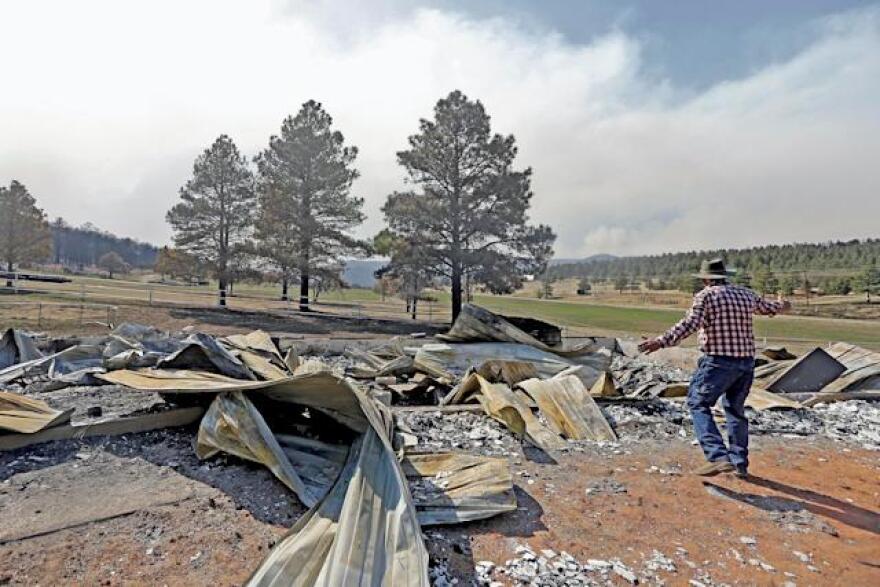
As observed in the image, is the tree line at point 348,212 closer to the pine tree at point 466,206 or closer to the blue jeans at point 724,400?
the pine tree at point 466,206

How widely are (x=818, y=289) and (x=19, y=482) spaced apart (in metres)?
77.2

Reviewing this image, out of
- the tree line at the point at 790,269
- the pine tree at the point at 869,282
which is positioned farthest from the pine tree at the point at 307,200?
the pine tree at the point at 869,282

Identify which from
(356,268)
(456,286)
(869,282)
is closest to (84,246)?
(356,268)

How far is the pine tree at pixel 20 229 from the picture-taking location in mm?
26203

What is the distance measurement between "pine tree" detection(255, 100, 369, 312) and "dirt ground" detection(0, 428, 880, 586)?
18.9m

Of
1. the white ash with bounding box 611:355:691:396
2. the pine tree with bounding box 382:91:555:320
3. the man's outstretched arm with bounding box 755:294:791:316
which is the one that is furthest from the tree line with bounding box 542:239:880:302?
the man's outstretched arm with bounding box 755:294:791:316

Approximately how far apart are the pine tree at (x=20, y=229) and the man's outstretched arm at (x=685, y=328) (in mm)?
33556

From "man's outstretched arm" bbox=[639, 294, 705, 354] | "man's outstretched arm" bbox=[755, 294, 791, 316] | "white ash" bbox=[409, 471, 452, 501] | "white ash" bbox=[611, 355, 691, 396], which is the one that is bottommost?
"white ash" bbox=[611, 355, 691, 396]

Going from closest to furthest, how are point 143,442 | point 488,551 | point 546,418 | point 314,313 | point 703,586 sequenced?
point 703,586
point 488,551
point 143,442
point 546,418
point 314,313

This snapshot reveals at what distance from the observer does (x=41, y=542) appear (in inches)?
98.2

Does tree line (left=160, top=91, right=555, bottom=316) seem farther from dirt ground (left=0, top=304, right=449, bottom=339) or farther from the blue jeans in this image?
the blue jeans

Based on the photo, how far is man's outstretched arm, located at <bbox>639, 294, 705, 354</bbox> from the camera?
3.79 metres

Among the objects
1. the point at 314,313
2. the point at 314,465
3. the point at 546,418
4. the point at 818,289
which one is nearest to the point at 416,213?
the point at 314,313

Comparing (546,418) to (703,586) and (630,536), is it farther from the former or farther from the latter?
(703,586)
